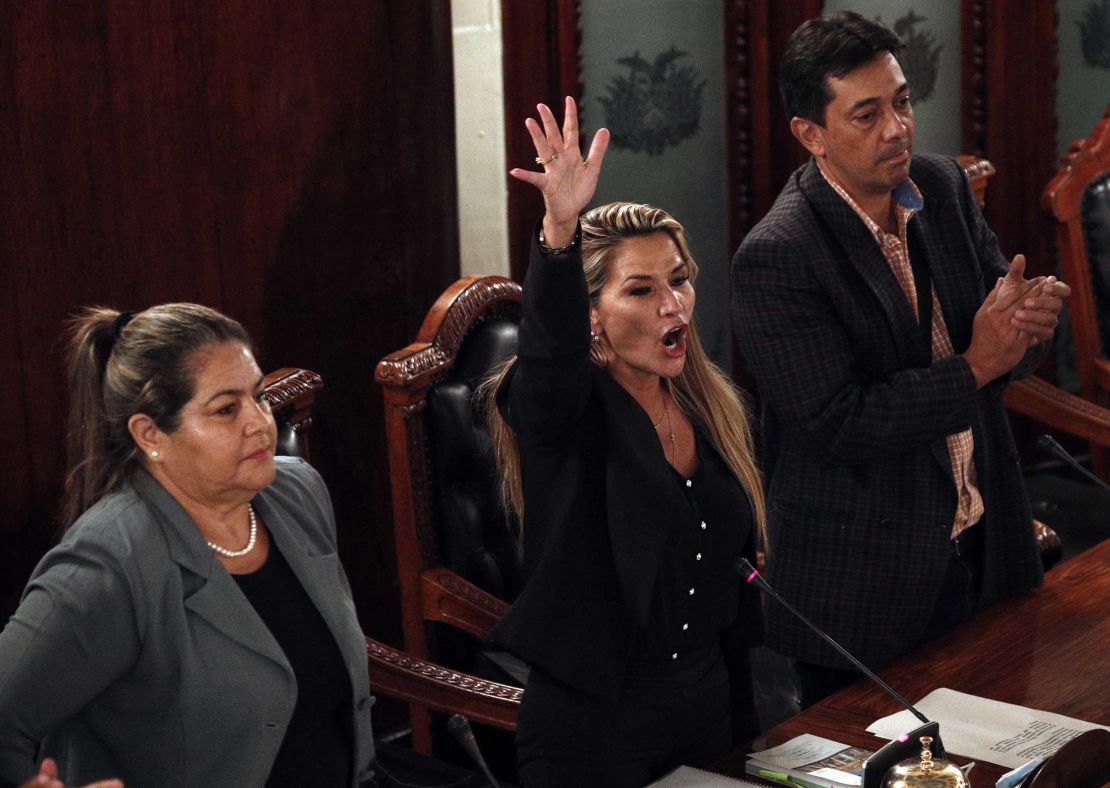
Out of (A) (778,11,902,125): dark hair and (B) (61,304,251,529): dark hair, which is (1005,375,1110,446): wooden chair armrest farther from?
(B) (61,304,251,529): dark hair

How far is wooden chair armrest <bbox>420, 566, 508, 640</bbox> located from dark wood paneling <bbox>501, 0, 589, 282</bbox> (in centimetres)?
118

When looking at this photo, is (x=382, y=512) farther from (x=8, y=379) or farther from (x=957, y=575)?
(x=957, y=575)

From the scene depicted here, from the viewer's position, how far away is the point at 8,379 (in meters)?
2.62

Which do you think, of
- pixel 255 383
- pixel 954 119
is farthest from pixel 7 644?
pixel 954 119

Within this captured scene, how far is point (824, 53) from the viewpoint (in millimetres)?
2432

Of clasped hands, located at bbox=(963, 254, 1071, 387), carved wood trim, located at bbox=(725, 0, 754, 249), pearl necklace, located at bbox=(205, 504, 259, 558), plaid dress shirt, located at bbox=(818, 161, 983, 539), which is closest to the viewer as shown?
pearl necklace, located at bbox=(205, 504, 259, 558)

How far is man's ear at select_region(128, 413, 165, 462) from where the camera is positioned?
192 cm

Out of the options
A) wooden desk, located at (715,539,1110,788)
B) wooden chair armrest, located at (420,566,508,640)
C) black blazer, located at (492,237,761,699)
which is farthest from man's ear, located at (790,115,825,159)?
wooden chair armrest, located at (420,566,508,640)

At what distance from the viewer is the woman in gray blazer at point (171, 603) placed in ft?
5.92

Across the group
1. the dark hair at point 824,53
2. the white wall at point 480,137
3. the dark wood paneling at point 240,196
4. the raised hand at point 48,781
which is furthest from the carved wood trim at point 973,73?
the raised hand at point 48,781

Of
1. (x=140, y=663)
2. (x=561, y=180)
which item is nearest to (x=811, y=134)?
(x=561, y=180)

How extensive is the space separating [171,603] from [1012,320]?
4.13 ft

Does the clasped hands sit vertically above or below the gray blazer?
above

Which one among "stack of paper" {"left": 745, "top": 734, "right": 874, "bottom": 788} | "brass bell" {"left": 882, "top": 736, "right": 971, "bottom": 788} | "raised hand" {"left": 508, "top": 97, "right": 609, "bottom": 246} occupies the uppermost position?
"raised hand" {"left": 508, "top": 97, "right": 609, "bottom": 246}
